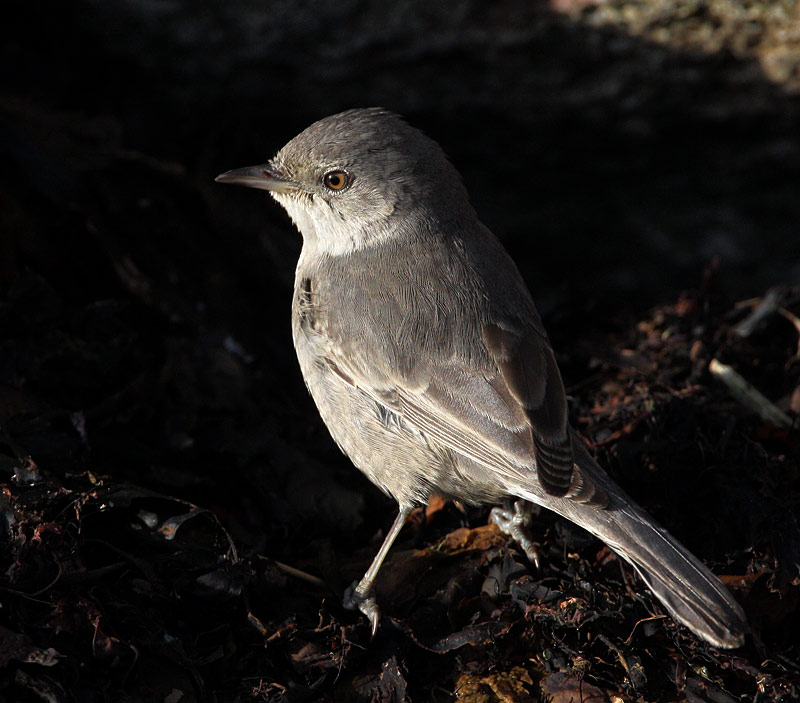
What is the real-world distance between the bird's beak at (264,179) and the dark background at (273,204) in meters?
0.95

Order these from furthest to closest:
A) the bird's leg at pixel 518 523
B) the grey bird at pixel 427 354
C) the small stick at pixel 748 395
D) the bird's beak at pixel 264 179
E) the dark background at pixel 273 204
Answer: the small stick at pixel 748 395 < the bird's beak at pixel 264 179 < the dark background at pixel 273 204 < the bird's leg at pixel 518 523 < the grey bird at pixel 427 354

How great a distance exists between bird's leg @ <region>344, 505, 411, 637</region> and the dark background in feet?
0.60

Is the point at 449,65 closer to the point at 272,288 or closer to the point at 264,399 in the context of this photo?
the point at 272,288

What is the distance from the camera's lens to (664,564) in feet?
10.8

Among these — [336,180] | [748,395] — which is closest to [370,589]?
[336,180]

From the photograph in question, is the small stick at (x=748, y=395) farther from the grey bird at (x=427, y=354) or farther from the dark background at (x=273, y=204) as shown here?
the grey bird at (x=427, y=354)

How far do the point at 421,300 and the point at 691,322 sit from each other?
2071mm

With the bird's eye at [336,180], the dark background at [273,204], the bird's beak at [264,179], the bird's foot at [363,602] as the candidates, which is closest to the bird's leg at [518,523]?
the dark background at [273,204]

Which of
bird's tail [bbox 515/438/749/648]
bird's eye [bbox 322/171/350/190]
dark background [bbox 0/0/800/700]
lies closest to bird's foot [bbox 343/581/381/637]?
dark background [bbox 0/0/800/700]

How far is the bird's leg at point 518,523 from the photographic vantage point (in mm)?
3851

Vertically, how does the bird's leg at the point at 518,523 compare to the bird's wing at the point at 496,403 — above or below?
below

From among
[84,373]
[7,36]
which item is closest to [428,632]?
[84,373]

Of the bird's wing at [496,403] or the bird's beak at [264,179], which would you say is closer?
the bird's wing at [496,403]

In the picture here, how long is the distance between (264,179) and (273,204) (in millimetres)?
1737
